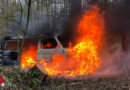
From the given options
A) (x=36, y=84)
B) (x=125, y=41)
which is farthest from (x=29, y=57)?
(x=125, y=41)

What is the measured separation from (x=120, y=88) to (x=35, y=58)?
3517 millimetres

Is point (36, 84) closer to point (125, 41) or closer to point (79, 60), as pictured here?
point (79, 60)

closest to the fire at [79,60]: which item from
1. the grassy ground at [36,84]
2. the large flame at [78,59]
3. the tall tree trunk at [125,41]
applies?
the large flame at [78,59]

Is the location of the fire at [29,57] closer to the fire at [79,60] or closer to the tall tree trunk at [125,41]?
the fire at [79,60]

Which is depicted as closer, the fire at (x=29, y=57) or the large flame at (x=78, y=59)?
the large flame at (x=78, y=59)

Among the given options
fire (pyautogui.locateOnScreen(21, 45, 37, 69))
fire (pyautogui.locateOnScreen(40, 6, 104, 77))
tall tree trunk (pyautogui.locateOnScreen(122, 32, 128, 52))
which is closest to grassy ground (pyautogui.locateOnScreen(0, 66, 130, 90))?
fire (pyautogui.locateOnScreen(40, 6, 104, 77))

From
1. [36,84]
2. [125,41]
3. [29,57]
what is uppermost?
[125,41]

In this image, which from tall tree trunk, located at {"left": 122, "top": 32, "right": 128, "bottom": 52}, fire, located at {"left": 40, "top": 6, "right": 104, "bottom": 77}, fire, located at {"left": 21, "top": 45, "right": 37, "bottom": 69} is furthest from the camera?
tall tree trunk, located at {"left": 122, "top": 32, "right": 128, "bottom": 52}

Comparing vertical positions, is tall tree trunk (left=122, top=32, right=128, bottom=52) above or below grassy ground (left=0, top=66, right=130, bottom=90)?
above

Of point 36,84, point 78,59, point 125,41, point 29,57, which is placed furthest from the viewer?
point 125,41

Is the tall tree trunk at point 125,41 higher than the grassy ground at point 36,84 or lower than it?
higher

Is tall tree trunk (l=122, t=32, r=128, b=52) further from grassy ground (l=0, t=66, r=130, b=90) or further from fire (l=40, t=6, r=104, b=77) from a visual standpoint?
grassy ground (l=0, t=66, r=130, b=90)

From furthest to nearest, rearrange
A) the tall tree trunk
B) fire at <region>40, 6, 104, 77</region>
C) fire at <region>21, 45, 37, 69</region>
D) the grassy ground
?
the tall tree trunk
fire at <region>21, 45, 37, 69</region>
fire at <region>40, 6, 104, 77</region>
the grassy ground

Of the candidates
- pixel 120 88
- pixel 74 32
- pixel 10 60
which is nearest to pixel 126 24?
pixel 74 32
